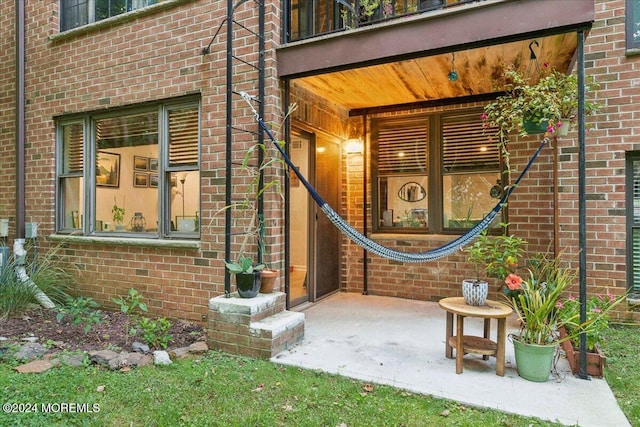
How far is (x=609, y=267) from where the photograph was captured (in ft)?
13.6

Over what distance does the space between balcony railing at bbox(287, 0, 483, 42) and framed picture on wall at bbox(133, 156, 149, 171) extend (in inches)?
87.8

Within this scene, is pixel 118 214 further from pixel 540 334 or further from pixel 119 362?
pixel 540 334

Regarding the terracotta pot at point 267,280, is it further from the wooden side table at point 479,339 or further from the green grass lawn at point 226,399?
the wooden side table at point 479,339

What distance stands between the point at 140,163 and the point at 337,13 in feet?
→ 9.76

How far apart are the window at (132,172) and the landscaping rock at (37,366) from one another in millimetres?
1741

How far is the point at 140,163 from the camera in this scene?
4863mm

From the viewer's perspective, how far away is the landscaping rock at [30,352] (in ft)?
10.6

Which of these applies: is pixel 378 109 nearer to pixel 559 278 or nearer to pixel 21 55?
pixel 559 278

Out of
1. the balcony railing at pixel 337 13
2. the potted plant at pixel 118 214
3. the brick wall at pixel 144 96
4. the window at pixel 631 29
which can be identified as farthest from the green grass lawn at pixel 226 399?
the window at pixel 631 29

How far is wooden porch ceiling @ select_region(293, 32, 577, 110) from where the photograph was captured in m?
3.59

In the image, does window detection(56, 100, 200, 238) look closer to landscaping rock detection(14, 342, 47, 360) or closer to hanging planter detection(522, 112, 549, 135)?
landscaping rock detection(14, 342, 47, 360)

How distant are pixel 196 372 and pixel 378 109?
400cm

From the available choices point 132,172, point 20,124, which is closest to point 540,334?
point 132,172

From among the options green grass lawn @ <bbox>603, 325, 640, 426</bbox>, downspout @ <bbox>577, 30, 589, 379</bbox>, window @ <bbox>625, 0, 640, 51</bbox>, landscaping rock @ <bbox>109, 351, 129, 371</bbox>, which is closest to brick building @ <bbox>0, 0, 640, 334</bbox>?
window @ <bbox>625, 0, 640, 51</bbox>
